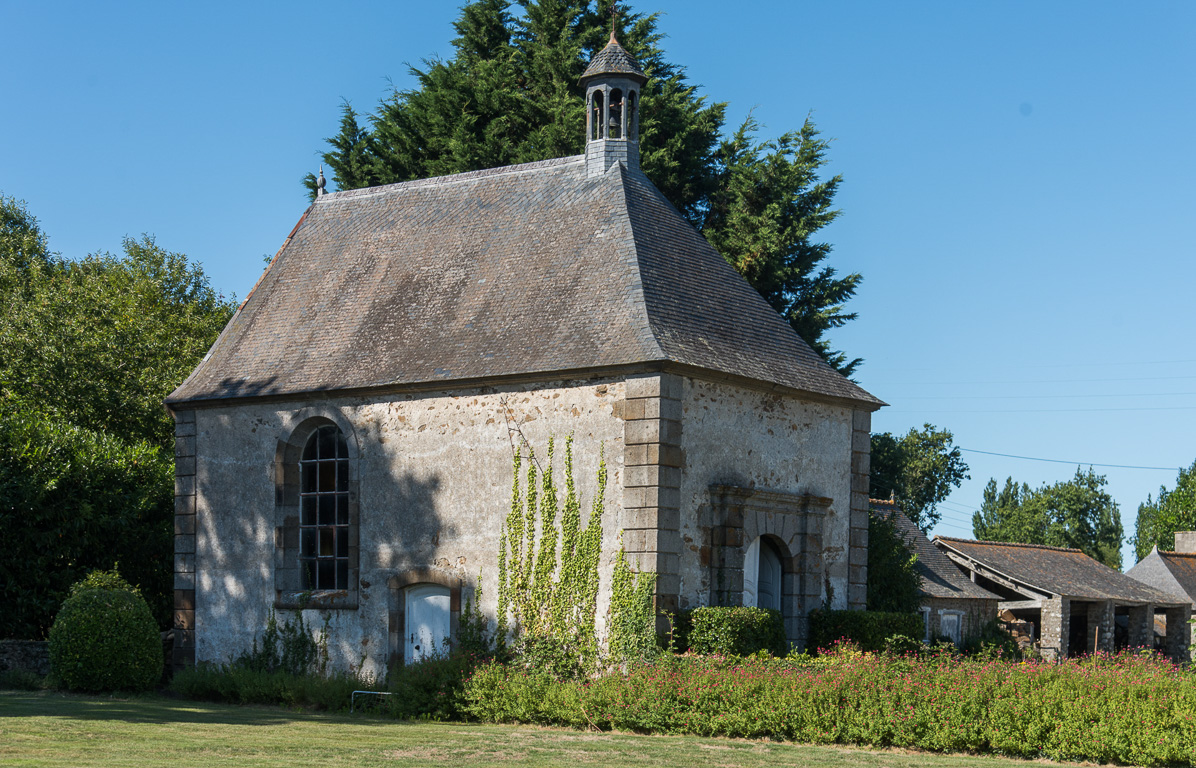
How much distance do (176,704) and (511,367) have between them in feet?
20.6

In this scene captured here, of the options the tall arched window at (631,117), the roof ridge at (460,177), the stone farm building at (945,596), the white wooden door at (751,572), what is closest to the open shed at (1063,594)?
the stone farm building at (945,596)

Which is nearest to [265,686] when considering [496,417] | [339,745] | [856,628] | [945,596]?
[496,417]

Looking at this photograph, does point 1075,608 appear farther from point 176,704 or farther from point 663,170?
point 176,704

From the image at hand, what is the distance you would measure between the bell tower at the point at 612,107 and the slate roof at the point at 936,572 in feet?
36.5

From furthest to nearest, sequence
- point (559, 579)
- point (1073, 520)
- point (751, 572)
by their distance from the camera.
Result: point (1073, 520) → point (751, 572) → point (559, 579)

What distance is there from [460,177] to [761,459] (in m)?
7.29

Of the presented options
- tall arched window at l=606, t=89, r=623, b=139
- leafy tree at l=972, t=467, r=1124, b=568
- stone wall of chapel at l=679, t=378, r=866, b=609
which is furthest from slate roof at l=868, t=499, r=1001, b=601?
leafy tree at l=972, t=467, r=1124, b=568

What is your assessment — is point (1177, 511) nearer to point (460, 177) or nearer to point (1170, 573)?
point (1170, 573)

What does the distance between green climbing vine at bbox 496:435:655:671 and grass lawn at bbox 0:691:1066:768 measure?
1665 millimetres

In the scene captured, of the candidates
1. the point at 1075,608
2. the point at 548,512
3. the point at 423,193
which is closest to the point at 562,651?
the point at 548,512

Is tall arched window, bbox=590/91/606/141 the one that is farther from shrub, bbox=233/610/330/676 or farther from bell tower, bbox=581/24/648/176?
shrub, bbox=233/610/330/676

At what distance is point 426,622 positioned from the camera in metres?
17.7

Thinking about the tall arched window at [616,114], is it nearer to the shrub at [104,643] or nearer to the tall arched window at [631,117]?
the tall arched window at [631,117]

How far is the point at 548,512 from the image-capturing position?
1678cm
